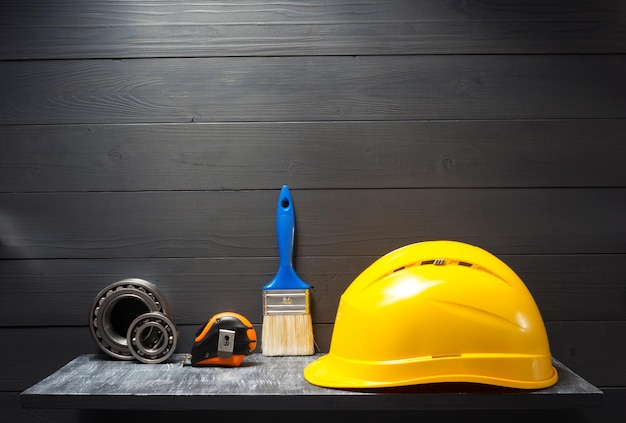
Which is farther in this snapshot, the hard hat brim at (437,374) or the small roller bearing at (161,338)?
the small roller bearing at (161,338)

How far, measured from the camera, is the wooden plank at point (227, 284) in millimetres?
1382

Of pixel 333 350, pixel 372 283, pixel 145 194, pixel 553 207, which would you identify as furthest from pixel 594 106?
pixel 145 194

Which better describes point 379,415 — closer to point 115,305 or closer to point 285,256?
point 285,256

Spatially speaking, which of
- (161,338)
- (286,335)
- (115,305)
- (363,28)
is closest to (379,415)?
(286,335)

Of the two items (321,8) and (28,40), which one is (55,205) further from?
(321,8)

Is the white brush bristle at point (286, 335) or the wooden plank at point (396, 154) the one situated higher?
the wooden plank at point (396, 154)

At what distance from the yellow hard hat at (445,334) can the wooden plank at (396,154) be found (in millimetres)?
314

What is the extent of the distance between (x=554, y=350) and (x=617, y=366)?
0.14m

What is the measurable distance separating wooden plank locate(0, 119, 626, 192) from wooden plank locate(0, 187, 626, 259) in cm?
3

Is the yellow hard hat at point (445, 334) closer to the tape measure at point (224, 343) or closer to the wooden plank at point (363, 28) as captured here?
the tape measure at point (224, 343)

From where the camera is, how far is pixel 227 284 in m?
1.39

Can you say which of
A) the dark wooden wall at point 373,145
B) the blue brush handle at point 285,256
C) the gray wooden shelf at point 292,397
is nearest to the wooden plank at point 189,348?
the dark wooden wall at point 373,145

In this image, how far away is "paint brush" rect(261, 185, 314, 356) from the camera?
133 centimetres

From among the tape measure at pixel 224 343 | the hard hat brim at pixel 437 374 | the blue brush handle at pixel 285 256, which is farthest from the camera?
the blue brush handle at pixel 285 256
